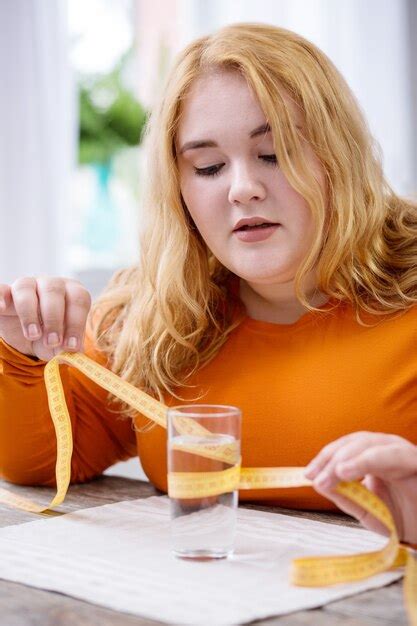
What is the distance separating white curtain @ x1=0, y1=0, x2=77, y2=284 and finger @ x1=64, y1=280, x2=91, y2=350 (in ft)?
4.61

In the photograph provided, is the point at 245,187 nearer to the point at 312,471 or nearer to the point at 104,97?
the point at 312,471

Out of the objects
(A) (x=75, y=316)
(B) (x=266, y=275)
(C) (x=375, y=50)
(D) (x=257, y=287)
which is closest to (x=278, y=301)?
(D) (x=257, y=287)

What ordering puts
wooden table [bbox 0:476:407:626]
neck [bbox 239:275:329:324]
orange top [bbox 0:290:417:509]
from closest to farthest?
wooden table [bbox 0:476:407:626], orange top [bbox 0:290:417:509], neck [bbox 239:275:329:324]

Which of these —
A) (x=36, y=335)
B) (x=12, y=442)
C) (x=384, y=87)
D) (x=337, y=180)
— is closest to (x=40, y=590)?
(x=36, y=335)

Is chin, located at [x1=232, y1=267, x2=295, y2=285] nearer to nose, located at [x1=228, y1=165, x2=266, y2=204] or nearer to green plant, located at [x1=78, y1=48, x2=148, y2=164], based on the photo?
nose, located at [x1=228, y1=165, x2=266, y2=204]

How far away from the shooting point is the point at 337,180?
1.91 metres

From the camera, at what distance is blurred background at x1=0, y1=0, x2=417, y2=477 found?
3.25 meters

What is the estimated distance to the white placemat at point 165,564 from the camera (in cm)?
118

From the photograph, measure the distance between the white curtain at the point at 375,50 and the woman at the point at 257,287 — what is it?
2.45 metres

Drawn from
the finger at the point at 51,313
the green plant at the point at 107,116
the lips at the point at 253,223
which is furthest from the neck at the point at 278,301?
the green plant at the point at 107,116

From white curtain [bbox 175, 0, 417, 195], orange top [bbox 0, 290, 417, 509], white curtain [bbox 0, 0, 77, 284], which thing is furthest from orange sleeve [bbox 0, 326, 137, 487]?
white curtain [bbox 175, 0, 417, 195]

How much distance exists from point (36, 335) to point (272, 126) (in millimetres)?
564

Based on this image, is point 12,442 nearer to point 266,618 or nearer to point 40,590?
point 40,590

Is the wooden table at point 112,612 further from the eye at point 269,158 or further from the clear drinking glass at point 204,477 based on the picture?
the eye at point 269,158
